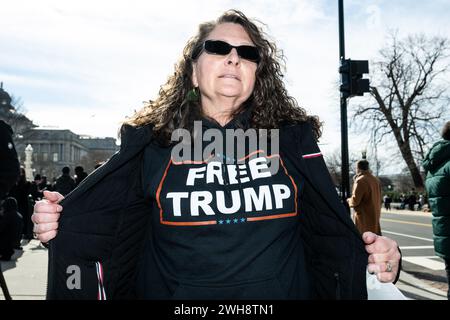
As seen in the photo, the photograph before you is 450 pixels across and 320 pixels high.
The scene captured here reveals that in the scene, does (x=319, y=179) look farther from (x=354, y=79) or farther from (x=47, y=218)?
(x=354, y=79)

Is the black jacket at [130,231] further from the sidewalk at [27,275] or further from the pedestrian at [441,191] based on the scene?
the sidewalk at [27,275]

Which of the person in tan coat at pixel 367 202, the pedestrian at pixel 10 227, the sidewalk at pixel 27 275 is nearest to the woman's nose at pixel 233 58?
the sidewalk at pixel 27 275

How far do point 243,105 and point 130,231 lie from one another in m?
0.83

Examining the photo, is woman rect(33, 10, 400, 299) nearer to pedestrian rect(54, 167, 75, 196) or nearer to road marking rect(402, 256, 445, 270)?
road marking rect(402, 256, 445, 270)

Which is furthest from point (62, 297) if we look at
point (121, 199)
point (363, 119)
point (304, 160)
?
point (363, 119)

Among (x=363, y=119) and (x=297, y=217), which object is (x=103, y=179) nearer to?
(x=297, y=217)

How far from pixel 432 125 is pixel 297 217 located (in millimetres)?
35517

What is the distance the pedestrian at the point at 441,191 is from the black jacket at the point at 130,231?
9.34 feet

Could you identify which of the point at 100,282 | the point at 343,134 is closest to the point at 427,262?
the point at 343,134

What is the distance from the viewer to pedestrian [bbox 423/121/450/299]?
4.28 m

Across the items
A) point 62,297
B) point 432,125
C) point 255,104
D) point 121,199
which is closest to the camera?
point 62,297

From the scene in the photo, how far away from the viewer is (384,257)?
5.74ft

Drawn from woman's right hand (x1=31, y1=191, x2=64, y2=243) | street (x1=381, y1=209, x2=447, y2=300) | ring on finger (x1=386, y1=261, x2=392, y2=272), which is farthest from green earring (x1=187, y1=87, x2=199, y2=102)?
street (x1=381, y1=209, x2=447, y2=300)
